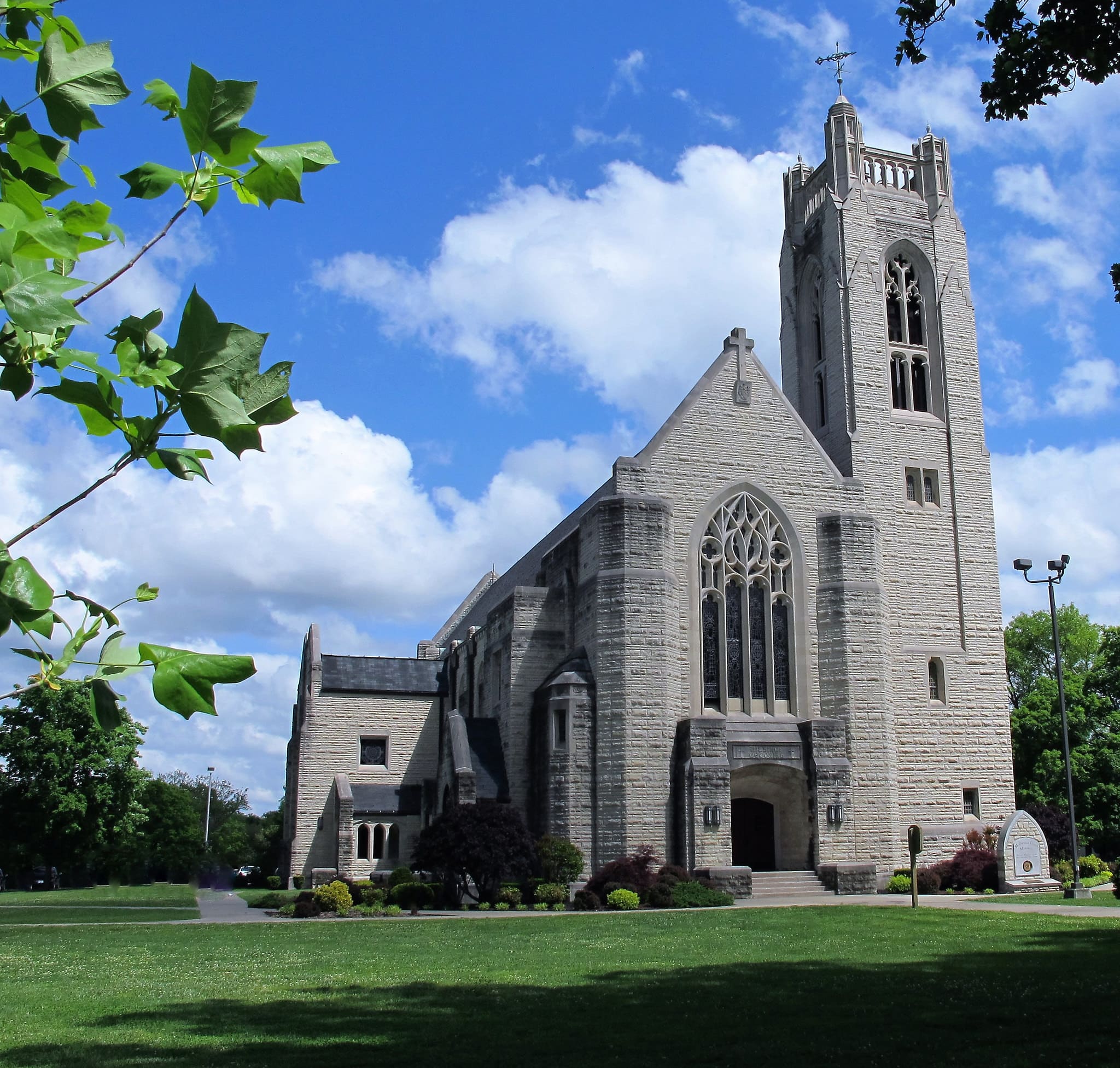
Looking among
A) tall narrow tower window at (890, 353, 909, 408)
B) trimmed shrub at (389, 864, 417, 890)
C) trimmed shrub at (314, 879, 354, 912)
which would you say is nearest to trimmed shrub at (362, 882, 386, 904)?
trimmed shrub at (314, 879, 354, 912)

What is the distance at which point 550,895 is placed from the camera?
93.8 feet

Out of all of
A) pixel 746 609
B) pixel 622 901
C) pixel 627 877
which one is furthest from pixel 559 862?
pixel 746 609

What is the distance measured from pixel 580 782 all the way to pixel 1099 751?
27589 millimetres

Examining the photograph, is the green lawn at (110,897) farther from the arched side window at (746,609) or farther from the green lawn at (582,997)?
the arched side window at (746,609)

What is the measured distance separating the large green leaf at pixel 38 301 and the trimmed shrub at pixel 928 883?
105ft

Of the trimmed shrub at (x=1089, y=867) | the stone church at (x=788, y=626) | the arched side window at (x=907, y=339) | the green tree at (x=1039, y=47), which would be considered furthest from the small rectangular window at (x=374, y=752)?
the green tree at (x=1039, y=47)

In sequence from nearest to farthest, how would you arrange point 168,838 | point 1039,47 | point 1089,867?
point 1039,47 → point 1089,867 → point 168,838

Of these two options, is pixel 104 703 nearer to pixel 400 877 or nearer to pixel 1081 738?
pixel 400 877

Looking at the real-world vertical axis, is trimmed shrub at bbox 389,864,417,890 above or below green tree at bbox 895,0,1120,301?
below

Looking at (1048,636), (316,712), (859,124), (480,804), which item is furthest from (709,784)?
(1048,636)

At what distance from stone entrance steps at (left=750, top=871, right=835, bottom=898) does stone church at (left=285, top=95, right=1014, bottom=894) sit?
48cm

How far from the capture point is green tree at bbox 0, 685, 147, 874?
4778 cm

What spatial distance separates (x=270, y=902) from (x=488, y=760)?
24.8ft

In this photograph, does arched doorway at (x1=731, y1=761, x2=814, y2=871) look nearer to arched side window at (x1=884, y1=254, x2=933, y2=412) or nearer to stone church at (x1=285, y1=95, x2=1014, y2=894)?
stone church at (x1=285, y1=95, x2=1014, y2=894)
